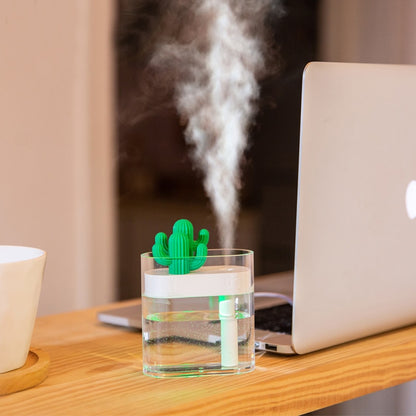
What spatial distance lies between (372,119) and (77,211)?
2.98 ft

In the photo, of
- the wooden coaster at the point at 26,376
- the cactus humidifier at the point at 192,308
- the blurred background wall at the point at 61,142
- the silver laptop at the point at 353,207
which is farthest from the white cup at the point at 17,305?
the blurred background wall at the point at 61,142

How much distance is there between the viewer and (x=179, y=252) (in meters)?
0.80

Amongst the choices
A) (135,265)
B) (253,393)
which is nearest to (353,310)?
(253,393)

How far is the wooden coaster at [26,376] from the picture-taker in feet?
2.46

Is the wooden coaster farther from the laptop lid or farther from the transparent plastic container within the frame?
the laptop lid

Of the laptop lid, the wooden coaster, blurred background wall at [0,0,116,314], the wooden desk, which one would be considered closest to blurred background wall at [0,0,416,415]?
blurred background wall at [0,0,116,314]

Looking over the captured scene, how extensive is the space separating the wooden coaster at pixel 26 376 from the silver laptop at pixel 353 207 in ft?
0.95

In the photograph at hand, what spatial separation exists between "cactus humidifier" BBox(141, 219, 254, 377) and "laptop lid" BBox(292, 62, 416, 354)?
0.26ft

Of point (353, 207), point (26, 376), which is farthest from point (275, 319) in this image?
point (26, 376)

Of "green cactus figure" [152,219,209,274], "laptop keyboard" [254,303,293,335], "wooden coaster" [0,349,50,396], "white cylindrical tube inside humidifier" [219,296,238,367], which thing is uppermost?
"green cactus figure" [152,219,209,274]

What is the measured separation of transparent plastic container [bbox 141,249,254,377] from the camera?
2.62ft

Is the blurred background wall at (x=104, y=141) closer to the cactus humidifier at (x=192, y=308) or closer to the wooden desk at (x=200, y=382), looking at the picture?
the wooden desk at (x=200, y=382)

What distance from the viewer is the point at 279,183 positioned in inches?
90.8

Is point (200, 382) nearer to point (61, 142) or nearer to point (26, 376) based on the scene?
point (26, 376)
